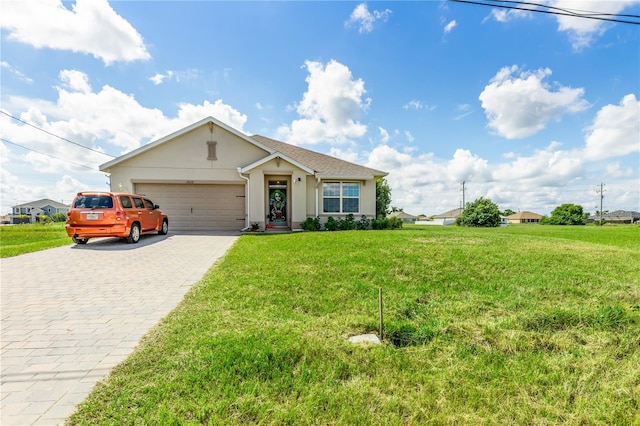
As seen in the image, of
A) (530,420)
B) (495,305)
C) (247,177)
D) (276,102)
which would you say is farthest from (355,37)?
(530,420)

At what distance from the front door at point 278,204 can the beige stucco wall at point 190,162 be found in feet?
5.77

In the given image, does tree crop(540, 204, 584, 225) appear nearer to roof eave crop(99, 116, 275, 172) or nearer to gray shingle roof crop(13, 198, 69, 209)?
roof eave crop(99, 116, 275, 172)

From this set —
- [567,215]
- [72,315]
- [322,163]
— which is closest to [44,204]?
[322,163]

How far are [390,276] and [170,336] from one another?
3970mm

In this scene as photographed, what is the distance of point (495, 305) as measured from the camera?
14.6 ft

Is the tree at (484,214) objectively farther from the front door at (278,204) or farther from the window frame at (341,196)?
the front door at (278,204)

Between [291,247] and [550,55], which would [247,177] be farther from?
[550,55]

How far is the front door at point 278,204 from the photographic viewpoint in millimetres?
15430

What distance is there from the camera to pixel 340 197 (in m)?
16.0

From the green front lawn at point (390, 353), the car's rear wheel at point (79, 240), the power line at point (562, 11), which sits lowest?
the green front lawn at point (390, 353)

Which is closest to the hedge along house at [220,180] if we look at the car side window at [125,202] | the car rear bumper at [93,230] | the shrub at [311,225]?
the shrub at [311,225]

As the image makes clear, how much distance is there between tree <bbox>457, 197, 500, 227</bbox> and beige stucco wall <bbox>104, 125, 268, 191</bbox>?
2653 cm

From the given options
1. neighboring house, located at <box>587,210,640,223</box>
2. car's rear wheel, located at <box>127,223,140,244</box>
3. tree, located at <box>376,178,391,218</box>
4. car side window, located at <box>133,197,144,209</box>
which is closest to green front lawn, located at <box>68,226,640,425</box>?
car's rear wheel, located at <box>127,223,140,244</box>

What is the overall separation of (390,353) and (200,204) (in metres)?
14.0
